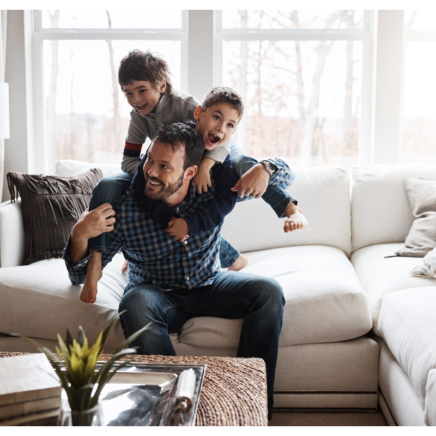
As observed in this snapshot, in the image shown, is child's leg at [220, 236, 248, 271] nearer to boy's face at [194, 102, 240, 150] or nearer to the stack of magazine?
boy's face at [194, 102, 240, 150]

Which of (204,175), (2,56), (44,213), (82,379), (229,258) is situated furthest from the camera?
(2,56)

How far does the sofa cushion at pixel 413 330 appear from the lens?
55.2 inches

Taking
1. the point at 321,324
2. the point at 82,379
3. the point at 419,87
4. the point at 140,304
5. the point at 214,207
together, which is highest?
the point at 419,87

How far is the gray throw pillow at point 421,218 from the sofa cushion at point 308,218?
0.34 m

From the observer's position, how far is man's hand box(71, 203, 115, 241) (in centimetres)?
168

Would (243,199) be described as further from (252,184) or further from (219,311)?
(219,311)

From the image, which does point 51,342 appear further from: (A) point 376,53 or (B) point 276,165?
(A) point 376,53

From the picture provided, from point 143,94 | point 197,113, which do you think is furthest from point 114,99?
point 197,113

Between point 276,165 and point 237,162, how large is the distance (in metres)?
0.14

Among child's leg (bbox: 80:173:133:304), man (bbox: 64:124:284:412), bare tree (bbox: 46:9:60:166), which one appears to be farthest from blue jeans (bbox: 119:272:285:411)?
bare tree (bbox: 46:9:60:166)

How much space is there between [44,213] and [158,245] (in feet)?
2.71

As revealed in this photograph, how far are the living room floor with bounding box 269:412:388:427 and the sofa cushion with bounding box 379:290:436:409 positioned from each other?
0.31 metres

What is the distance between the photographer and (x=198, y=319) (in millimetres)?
1834

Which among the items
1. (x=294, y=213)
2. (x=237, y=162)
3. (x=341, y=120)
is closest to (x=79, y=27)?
(x=341, y=120)
